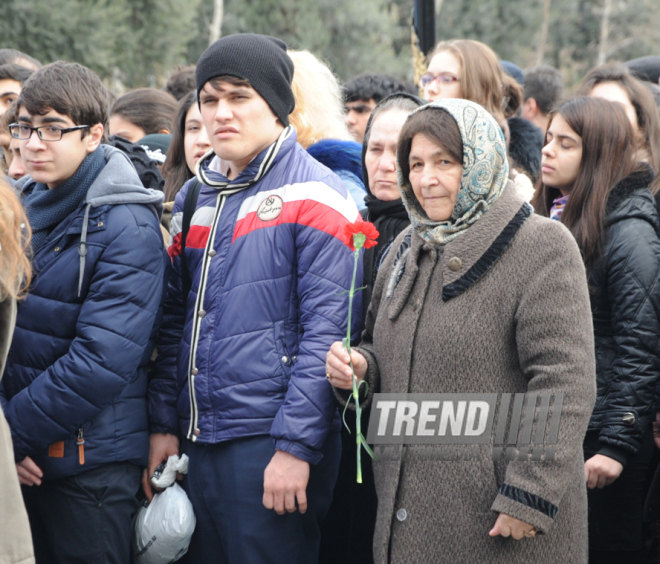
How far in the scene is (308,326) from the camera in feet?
8.55

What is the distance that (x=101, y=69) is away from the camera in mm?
17562

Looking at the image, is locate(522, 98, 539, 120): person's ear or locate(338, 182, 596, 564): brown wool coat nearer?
locate(338, 182, 596, 564): brown wool coat

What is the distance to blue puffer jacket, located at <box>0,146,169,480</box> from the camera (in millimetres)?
2643

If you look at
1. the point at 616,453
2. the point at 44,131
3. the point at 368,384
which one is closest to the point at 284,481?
the point at 368,384

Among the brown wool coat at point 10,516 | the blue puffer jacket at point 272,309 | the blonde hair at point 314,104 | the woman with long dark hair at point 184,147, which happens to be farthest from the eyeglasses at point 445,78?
the brown wool coat at point 10,516

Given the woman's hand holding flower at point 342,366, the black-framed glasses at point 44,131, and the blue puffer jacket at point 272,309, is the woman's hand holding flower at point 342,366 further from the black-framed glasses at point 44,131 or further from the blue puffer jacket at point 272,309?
the black-framed glasses at point 44,131

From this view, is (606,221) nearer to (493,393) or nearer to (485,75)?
(493,393)

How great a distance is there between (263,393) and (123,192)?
938 millimetres

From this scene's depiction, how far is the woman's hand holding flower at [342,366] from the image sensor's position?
2.43m

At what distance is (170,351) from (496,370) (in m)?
1.40

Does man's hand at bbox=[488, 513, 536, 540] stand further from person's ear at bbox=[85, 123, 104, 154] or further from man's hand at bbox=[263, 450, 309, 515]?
person's ear at bbox=[85, 123, 104, 154]

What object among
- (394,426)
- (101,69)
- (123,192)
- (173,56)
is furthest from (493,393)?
(173,56)

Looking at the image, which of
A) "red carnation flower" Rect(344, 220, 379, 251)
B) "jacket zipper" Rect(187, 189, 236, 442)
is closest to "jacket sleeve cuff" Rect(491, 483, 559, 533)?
"red carnation flower" Rect(344, 220, 379, 251)

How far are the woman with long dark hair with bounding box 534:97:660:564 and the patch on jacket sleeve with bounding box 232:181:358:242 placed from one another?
106 cm
